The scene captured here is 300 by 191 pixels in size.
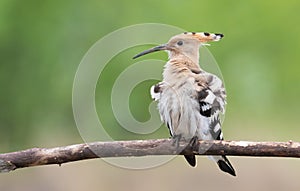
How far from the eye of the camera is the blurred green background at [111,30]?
625 cm

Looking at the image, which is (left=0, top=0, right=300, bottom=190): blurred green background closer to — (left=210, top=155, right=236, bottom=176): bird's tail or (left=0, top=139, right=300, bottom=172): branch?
(left=210, top=155, right=236, bottom=176): bird's tail

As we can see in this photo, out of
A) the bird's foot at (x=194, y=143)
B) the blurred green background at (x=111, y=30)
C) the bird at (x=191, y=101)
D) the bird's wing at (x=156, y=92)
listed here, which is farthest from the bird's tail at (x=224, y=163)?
the blurred green background at (x=111, y=30)

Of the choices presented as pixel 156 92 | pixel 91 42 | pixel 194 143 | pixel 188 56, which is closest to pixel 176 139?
pixel 194 143

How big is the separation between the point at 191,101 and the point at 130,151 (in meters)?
0.43

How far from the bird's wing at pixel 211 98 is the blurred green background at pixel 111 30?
3.36 metres

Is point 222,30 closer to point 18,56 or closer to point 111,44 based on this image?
point 111,44

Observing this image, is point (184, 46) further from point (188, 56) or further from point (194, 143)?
point (194, 143)

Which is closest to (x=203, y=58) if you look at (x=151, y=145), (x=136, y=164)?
(x=136, y=164)

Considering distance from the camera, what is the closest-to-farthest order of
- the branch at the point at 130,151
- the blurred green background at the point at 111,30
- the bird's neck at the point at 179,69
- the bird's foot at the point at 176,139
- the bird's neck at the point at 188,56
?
the branch at the point at 130,151 → the bird's foot at the point at 176,139 → the bird's neck at the point at 179,69 → the bird's neck at the point at 188,56 → the blurred green background at the point at 111,30

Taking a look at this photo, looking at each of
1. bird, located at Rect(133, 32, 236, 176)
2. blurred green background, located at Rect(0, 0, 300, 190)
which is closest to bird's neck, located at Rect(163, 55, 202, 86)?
bird, located at Rect(133, 32, 236, 176)

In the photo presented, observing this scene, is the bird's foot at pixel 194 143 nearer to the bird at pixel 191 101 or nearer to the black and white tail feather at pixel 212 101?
the bird at pixel 191 101

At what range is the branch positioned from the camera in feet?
7.39

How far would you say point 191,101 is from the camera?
8.67 feet

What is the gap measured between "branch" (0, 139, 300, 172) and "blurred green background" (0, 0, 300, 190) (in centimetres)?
367
